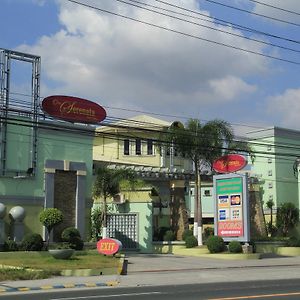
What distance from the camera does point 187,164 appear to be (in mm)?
58188

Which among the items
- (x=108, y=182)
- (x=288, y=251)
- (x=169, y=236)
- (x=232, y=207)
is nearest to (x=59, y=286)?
(x=108, y=182)

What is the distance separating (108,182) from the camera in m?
35.4

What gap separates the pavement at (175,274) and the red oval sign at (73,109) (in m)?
10.5

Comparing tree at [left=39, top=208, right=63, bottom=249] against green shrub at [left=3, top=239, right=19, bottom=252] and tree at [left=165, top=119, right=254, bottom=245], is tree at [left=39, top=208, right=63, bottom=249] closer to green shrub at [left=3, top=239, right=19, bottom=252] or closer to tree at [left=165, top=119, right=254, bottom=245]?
green shrub at [left=3, top=239, right=19, bottom=252]

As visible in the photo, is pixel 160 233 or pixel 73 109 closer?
pixel 73 109

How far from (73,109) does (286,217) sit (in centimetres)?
2654

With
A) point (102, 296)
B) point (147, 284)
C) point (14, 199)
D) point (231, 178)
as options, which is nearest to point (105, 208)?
point (14, 199)

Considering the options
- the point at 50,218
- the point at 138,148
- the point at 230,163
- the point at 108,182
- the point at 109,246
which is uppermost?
the point at 138,148

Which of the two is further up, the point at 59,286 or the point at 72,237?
the point at 72,237

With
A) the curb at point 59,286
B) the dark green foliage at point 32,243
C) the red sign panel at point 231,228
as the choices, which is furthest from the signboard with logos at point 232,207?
the curb at point 59,286

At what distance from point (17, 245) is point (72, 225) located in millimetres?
5613

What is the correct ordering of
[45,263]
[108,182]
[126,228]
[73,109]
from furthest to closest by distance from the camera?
[126,228]
[108,182]
[73,109]
[45,263]

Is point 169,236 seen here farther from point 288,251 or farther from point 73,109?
point 73,109

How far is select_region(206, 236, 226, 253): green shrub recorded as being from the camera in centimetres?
3359
